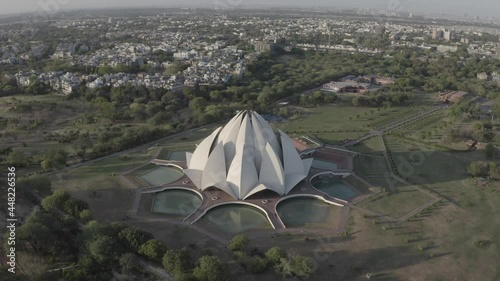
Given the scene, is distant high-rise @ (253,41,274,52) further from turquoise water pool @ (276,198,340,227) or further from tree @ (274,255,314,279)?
tree @ (274,255,314,279)

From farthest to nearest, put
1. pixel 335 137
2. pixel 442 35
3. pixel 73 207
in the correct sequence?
pixel 442 35 → pixel 335 137 → pixel 73 207

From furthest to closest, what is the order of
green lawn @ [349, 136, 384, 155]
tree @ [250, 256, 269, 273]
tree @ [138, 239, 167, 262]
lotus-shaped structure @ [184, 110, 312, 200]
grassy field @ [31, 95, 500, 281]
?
green lawn @ [349, 136, 384, 155] → lotus-shaped structure @ [184, 110, 312, 200] → grassy field @ [31, 95, 500, 281] → tree @ [138, 239, 167, 262] → tree @ [250, 256, 269, 273]

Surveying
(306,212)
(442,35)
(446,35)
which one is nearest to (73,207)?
(306,212)

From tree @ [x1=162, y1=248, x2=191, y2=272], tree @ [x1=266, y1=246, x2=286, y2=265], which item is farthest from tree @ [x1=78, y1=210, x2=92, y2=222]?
tree @ [x1=266, y1=246, x2=286, y2=265]

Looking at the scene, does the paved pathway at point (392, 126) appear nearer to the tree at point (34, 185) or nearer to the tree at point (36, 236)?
the tree at point (34, 185)

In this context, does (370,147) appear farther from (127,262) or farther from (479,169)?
(127,262)

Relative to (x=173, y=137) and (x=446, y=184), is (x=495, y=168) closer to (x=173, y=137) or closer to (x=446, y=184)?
(x=446, y=184)

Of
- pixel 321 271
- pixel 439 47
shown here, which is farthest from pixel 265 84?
pixel 439 47

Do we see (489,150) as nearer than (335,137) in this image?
Yes
